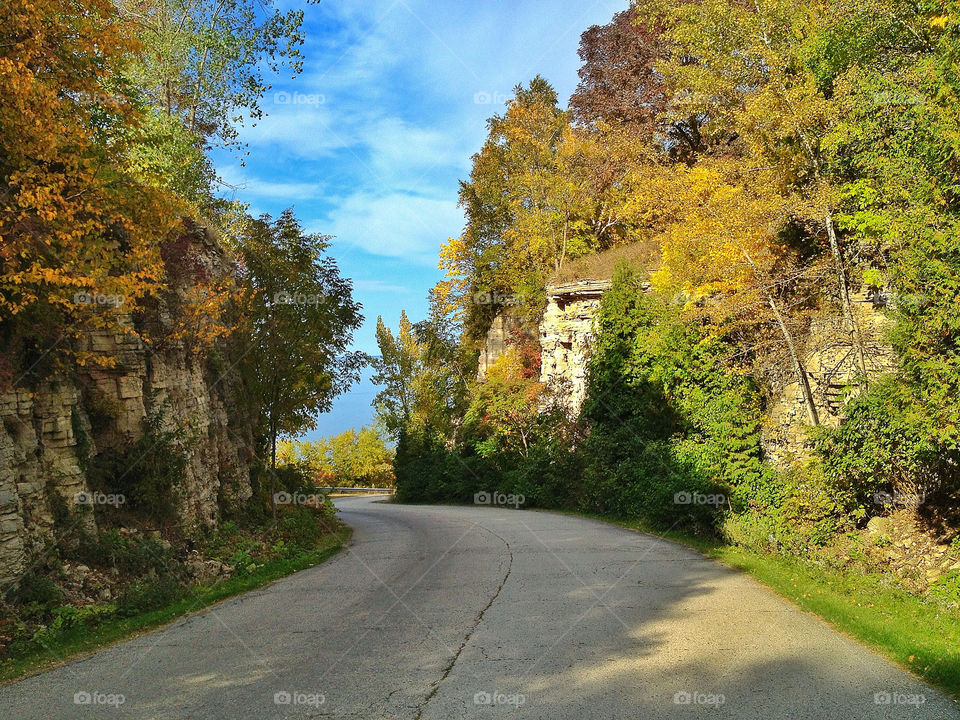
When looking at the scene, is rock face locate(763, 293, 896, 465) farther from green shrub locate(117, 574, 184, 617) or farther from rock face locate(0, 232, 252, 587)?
rock face locate(0, 232, 252, 587)

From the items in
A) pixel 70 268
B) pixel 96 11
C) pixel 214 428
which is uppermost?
pixel 96 11

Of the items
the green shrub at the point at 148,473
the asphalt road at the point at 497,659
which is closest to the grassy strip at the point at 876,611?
the asphalt road at the point at 497,659

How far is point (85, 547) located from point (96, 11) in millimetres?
8391

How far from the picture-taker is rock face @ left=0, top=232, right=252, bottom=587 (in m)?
9.08

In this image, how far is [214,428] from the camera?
16.2 metres

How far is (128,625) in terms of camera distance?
28.9ft

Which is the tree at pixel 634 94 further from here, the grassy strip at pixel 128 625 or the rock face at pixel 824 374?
the grassy strip at pixel 128 625

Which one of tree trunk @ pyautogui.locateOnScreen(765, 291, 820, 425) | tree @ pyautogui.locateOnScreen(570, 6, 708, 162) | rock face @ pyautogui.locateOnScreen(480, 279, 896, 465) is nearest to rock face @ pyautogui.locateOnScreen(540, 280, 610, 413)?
tree @ pyautogui.locateOnScreen(570, 6, 708, 162)

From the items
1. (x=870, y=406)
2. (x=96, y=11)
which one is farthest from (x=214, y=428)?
(x=870, y=406)

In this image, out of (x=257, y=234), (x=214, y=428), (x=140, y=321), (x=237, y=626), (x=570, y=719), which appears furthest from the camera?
(x=257, y=234)

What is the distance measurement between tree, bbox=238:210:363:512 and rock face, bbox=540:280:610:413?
35.7 ft

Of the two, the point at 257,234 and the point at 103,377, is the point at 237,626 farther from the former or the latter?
the point at 257,234

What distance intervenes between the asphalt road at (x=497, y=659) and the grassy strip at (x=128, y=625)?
0.37 meters

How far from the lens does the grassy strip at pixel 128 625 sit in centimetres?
732
